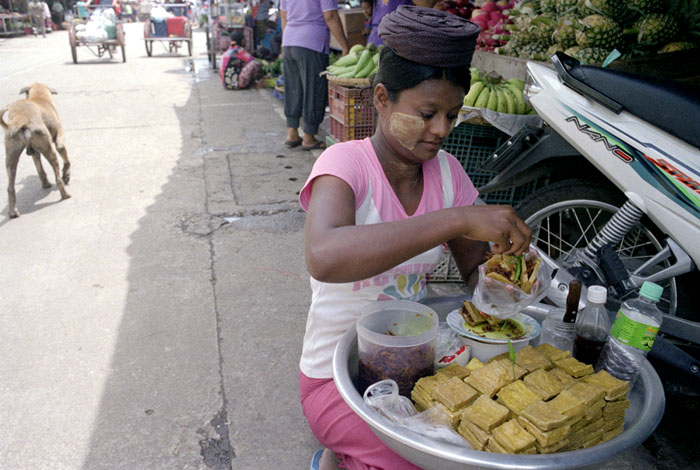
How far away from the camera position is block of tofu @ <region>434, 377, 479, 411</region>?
122 cm

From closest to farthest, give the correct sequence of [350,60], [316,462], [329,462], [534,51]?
[329,462] < [316,462] < [534,51] < [350,60]

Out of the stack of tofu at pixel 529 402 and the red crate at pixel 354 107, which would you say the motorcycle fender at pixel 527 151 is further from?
the red crate at pixel 354 107

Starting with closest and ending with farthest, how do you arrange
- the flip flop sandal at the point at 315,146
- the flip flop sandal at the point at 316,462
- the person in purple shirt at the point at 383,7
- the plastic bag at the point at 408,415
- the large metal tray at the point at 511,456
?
the large metal tray at the point at 511,456, the plastic bag at the point at 408,415, the flip flop sandal at the point at 316,462, the person in purple shirt at the point at 383,7, the flip flop sandal at the point at 315,146

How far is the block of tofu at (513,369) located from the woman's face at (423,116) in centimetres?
62

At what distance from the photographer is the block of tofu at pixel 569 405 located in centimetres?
114

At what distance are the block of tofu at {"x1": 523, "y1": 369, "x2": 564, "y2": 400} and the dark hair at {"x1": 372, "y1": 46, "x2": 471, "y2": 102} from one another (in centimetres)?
80

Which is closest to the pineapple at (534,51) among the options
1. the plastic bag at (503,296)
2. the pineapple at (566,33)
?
the pineapple at (566,33)

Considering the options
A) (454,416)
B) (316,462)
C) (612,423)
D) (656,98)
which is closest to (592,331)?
(612,423)

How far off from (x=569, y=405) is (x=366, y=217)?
74cm

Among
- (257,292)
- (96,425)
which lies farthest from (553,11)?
(96,425)

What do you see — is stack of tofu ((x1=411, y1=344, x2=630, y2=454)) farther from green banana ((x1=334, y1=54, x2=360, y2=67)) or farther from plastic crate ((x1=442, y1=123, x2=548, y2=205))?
green banana ((x1=334, y1=54, x2=360, y2=67))

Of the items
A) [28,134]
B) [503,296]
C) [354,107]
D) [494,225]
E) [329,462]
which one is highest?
[494,225]

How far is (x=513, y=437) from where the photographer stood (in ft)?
3.65

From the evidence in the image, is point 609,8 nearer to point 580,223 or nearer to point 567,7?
point 567,7
